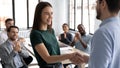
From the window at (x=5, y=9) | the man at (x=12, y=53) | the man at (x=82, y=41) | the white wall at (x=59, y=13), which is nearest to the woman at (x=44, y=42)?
the man at (x=12, y=53)

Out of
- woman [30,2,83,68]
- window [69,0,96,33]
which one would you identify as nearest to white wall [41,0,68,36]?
window [69,0,96,33]

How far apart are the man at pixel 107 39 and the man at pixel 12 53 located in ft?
5.86

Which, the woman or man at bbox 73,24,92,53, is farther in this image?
man at bbox 73,24,92,53

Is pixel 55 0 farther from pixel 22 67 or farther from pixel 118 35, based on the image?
pixel 118 35

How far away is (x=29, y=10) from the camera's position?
26.0 feet

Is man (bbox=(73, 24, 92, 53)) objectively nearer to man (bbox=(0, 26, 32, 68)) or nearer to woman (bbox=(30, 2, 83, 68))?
man (bbox=(0, 26, 32, 68))

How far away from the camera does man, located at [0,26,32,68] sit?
2863mm

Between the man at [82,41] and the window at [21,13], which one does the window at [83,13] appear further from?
the man at [82,41]

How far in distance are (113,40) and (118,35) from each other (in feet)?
0.17

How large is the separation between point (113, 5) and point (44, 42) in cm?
81

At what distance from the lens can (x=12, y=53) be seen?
2.86 meters

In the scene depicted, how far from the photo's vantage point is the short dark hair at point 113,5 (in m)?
1.17

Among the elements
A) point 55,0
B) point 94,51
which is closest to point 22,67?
point 94,51

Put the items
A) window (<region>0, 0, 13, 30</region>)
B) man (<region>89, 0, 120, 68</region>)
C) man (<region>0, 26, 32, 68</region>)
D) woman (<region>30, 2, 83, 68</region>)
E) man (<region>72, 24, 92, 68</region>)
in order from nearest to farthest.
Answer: man (<region>89, 0, 120, 68</region>) → woman (<region>30, 2, 83, 68</region>) → man (<region>0, 26, 32, 68</region>) → man (<region>72, 24, 92, 68</region>) → window (<region>0, 0, 13, 30</region>)
